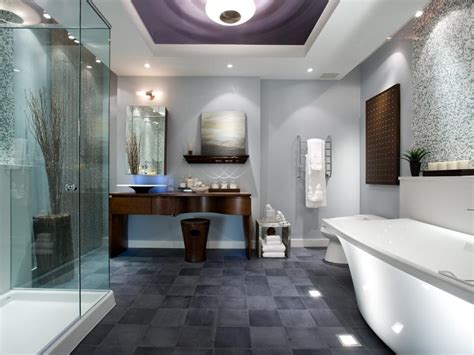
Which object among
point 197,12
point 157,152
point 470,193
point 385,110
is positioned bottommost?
point 470,193

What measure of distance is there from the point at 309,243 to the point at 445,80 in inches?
97.0

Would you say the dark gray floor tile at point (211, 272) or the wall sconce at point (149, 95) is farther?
the wall sconce at point (149, 95)

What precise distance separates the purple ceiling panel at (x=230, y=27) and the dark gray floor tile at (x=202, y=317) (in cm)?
265

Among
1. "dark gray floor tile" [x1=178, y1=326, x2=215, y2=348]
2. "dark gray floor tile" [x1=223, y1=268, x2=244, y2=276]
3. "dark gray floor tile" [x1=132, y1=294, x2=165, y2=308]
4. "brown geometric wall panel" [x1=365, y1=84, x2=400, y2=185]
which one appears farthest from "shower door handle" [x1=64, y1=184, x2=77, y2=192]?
"brown geometric wall panel" [x1=365, y1=84, x2=400, y2=185]

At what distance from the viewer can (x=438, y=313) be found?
114 cm

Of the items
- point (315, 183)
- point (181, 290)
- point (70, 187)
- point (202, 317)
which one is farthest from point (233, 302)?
point (315, 183)

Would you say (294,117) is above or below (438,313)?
above

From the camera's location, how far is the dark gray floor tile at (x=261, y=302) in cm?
201

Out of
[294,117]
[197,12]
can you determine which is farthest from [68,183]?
[294,117]

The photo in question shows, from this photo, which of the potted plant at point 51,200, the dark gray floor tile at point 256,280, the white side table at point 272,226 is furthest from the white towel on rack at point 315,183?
the potted plant at point 51,200

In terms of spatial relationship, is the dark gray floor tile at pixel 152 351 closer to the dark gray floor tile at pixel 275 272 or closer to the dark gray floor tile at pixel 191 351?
the dark gray floor tile at pixel 191 351

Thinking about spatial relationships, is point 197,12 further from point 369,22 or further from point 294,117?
point 294,117

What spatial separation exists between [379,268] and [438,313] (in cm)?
37

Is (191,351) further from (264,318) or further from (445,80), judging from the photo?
(445,80)
